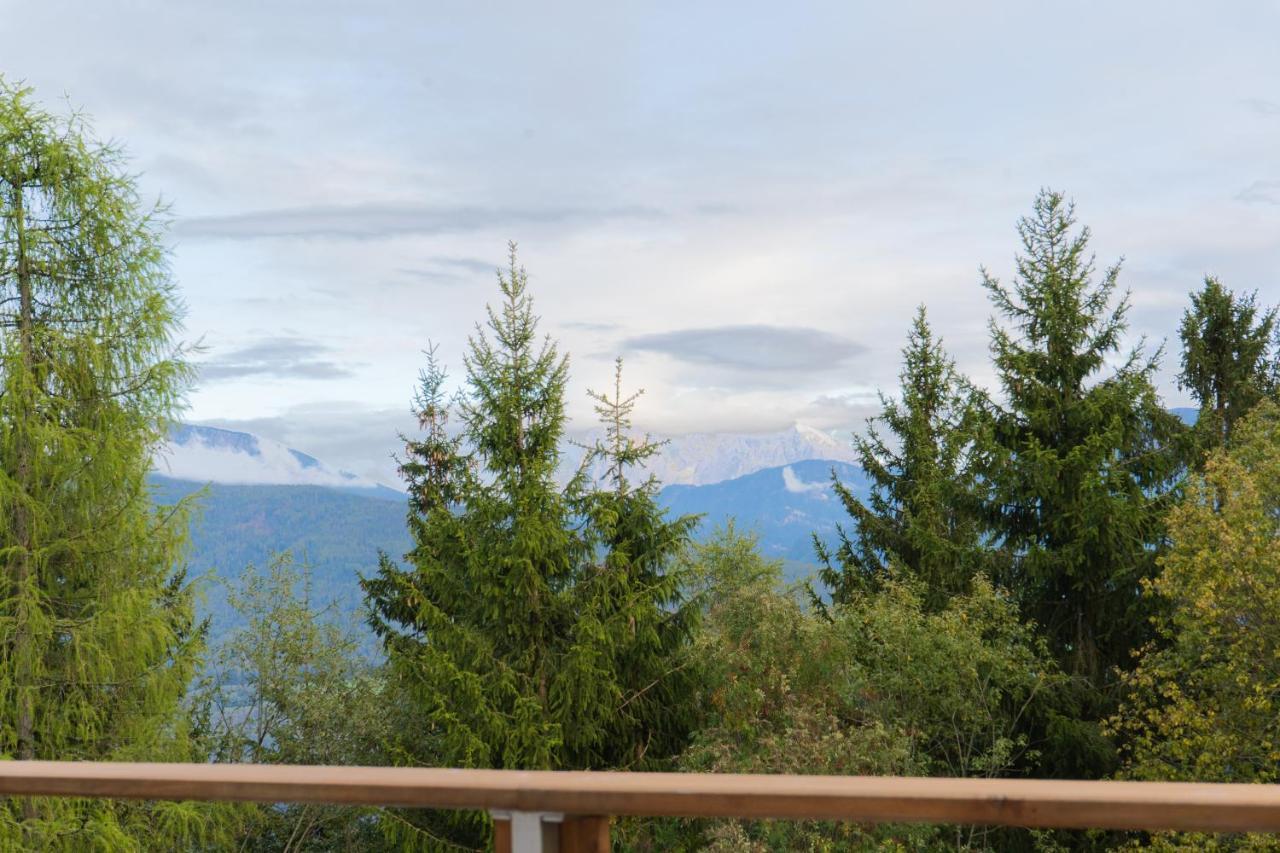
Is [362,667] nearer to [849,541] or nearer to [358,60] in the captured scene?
[849,541]

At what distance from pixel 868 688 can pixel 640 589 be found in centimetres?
368

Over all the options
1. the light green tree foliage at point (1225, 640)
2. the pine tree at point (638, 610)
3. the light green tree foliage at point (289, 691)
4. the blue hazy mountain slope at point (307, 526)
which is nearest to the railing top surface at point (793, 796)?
the light green tree foliage at point (1225, 640)

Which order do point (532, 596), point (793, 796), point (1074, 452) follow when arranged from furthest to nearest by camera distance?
point (1074, 452)
point (532, 596)
point (793, 796)

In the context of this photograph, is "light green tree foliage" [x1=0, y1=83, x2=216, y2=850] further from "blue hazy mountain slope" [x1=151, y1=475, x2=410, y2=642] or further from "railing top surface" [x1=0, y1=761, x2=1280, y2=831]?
"blue hazy mountain slope" [x1=151, y1=475, x2=410, y2=642]

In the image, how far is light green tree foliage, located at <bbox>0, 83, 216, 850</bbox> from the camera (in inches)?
420

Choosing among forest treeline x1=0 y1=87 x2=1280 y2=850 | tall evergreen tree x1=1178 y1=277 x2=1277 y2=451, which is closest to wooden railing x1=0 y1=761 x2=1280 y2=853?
forest treeline x1=0 y1=87 x2=1280 y2=850

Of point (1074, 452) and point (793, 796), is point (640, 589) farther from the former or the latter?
point (793, 796)

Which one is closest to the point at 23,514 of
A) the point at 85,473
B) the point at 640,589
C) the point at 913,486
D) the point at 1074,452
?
the point at 85,473

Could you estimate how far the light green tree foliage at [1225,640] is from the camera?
11.0 meters

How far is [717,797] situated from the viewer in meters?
1.37

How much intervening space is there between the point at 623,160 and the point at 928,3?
107 feet

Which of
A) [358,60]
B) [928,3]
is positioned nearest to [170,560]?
[358,60]

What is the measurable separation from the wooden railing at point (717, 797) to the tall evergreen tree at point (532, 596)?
13134 millimetres

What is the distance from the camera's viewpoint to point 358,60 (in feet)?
43.8
